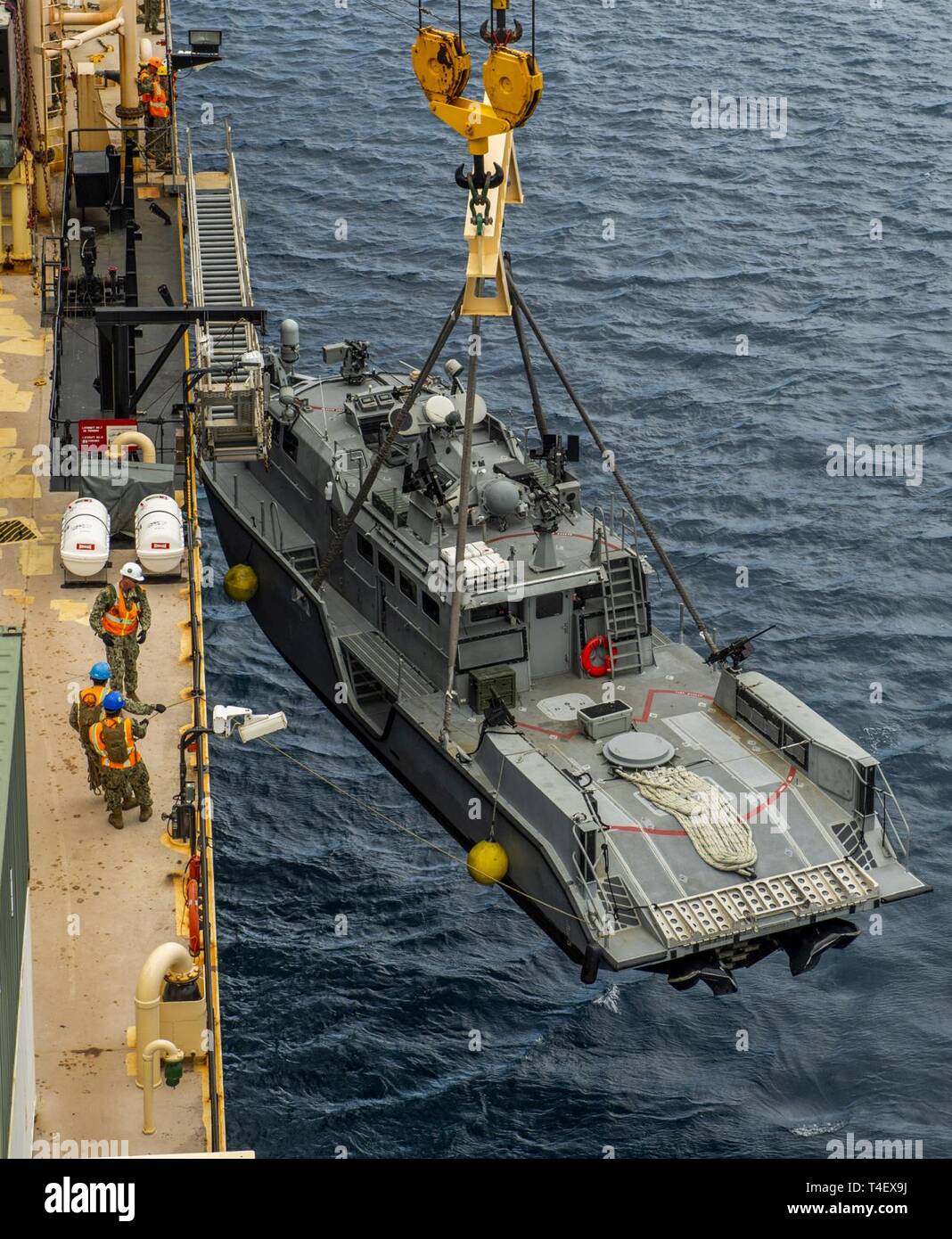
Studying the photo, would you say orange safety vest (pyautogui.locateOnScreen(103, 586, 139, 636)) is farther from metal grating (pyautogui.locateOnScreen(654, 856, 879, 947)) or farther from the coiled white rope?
metal grating (pyautogui.locateOnScreen(654, 856, 879, 947))

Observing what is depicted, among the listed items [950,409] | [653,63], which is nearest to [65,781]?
[950,409]

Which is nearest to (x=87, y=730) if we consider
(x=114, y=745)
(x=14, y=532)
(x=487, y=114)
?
(x=114, y=745)

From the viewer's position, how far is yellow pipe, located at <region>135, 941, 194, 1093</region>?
82.1ft

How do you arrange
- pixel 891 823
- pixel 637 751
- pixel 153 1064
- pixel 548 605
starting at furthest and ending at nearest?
1. pixel 548 605
2. pixel 891 823
3. pixel 637 751
4. pixel 153 1064

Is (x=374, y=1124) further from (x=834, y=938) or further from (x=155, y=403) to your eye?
(x=155, y=403)

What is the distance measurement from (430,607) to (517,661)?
1.89m

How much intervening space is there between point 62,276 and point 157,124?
12.7 meters

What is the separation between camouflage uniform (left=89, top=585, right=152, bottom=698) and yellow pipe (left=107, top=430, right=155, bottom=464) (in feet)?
22.7

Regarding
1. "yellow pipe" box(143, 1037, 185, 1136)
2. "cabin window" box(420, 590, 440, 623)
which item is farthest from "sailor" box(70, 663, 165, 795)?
"cabin window" box(420, 590, 440, 623)

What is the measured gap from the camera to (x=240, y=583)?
42.0 metres

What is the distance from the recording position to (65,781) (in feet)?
105

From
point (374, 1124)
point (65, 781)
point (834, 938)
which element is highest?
point (65, 781)

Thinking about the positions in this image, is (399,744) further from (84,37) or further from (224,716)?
(84,37)

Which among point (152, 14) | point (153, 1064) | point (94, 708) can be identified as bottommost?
point (153, 1064)
